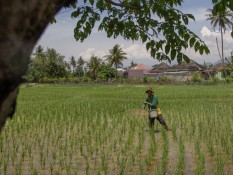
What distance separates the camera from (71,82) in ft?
172

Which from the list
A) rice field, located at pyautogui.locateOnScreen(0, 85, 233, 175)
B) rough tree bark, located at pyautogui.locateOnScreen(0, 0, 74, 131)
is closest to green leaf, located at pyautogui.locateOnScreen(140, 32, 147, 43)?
rough tree bark, located at pyautogui.locateOnScreen(0, 0, 74, 131)

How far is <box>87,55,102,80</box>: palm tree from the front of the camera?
62.1 metres

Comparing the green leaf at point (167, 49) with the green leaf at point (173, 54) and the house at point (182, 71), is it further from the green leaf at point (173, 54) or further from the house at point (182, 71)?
the house at point (182, 71)

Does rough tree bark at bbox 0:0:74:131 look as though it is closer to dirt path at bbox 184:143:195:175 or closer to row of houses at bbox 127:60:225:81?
dirt path at bbox 184:143:195:175

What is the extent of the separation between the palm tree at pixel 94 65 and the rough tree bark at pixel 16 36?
201ft

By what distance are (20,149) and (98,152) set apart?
5.68ft

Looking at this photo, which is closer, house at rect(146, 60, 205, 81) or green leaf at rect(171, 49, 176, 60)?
green leaf at rect(171, 49, 176, 60)

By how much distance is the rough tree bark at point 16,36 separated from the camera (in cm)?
81

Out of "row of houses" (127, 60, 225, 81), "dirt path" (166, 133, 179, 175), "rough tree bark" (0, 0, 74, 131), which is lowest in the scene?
"dirt path" (166, 133, 179, 175)

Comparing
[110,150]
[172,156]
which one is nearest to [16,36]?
[172,156]

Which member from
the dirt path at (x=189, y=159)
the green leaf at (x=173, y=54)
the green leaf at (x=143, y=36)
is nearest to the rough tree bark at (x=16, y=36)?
the green leaf at (x=173, y=54)

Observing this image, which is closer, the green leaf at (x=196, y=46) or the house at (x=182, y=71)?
the green leaf at (x=196, y=46)

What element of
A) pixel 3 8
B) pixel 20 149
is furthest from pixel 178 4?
pixel 20 149

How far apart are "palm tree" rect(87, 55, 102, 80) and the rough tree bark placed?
61310 mm
